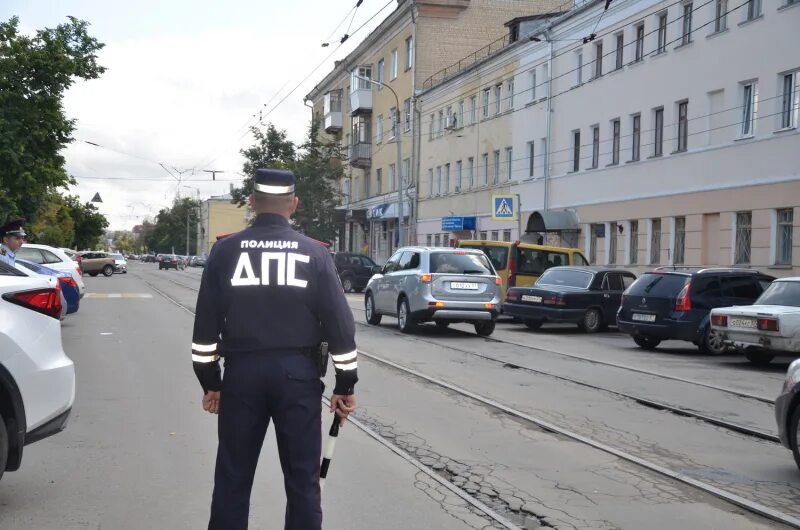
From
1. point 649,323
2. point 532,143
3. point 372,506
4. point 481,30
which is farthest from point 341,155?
point 372,506

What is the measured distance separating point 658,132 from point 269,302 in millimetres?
27596

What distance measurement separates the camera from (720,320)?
607 inches

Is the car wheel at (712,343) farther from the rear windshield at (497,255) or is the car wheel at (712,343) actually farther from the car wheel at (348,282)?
the car wheel at (348,282)

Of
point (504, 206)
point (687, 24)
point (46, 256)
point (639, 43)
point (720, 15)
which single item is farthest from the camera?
point (504, 206)

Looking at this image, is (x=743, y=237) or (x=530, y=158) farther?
(x=530, y=158)

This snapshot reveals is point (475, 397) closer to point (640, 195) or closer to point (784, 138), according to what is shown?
point (784, 138)

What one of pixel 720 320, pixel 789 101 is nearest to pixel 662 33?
A: pixel 789 101

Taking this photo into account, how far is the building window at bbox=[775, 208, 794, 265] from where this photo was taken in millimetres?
23906

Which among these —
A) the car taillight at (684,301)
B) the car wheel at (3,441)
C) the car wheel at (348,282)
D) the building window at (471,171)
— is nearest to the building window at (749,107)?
the car taillight at (684,301)

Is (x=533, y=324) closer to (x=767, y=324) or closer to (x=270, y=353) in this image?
(x=767, y=324)

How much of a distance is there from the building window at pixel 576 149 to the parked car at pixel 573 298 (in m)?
13.3

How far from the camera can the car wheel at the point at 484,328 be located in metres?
19.5

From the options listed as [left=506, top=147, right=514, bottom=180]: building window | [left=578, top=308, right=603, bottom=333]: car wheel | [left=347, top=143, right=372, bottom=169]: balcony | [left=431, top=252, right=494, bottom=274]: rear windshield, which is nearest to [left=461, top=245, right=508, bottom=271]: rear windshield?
[left=578, top=308, right=603, bottom=333]: car wheel

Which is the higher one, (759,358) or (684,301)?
(684,301)
